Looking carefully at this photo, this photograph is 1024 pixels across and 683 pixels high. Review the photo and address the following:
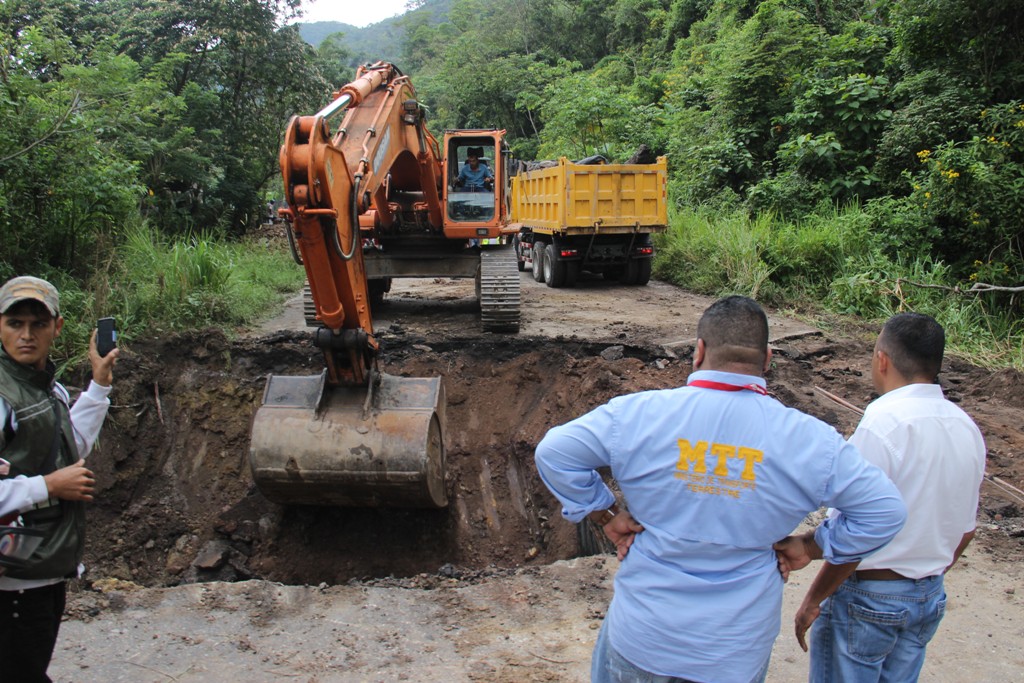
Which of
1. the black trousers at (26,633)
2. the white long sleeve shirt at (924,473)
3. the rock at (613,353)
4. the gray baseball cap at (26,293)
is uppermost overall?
Answer: the gray baseball cap at (26,293)

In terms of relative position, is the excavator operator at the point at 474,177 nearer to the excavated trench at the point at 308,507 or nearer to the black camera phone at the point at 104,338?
the excavated trench at the point at 308,507

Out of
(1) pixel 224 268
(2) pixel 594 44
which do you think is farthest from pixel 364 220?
(2) pixel 594 44

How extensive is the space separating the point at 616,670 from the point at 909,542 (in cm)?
93

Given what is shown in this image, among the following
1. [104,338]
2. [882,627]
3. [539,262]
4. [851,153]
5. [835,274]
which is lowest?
[539,262]

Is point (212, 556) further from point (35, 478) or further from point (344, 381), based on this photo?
point (35, 478)

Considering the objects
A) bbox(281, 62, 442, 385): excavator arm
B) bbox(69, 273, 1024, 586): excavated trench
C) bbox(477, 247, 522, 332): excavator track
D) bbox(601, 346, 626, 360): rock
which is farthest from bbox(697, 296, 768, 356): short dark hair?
bbox(477, 247, 522, 332): excavator track

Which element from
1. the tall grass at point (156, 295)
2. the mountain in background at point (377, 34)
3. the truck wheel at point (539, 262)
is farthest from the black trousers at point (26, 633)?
the mountain in background at point (377, 34)

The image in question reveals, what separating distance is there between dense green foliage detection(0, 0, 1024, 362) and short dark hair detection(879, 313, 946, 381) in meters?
7.61

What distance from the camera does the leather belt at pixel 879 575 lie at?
2.14 meters

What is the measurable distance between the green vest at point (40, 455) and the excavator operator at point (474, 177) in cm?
761

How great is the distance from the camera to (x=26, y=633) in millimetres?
2387

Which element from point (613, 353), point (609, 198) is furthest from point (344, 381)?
point (609, 198)

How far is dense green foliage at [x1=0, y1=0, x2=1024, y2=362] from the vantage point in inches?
331

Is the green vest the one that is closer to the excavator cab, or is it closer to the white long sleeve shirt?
the white long sleeve shirt
